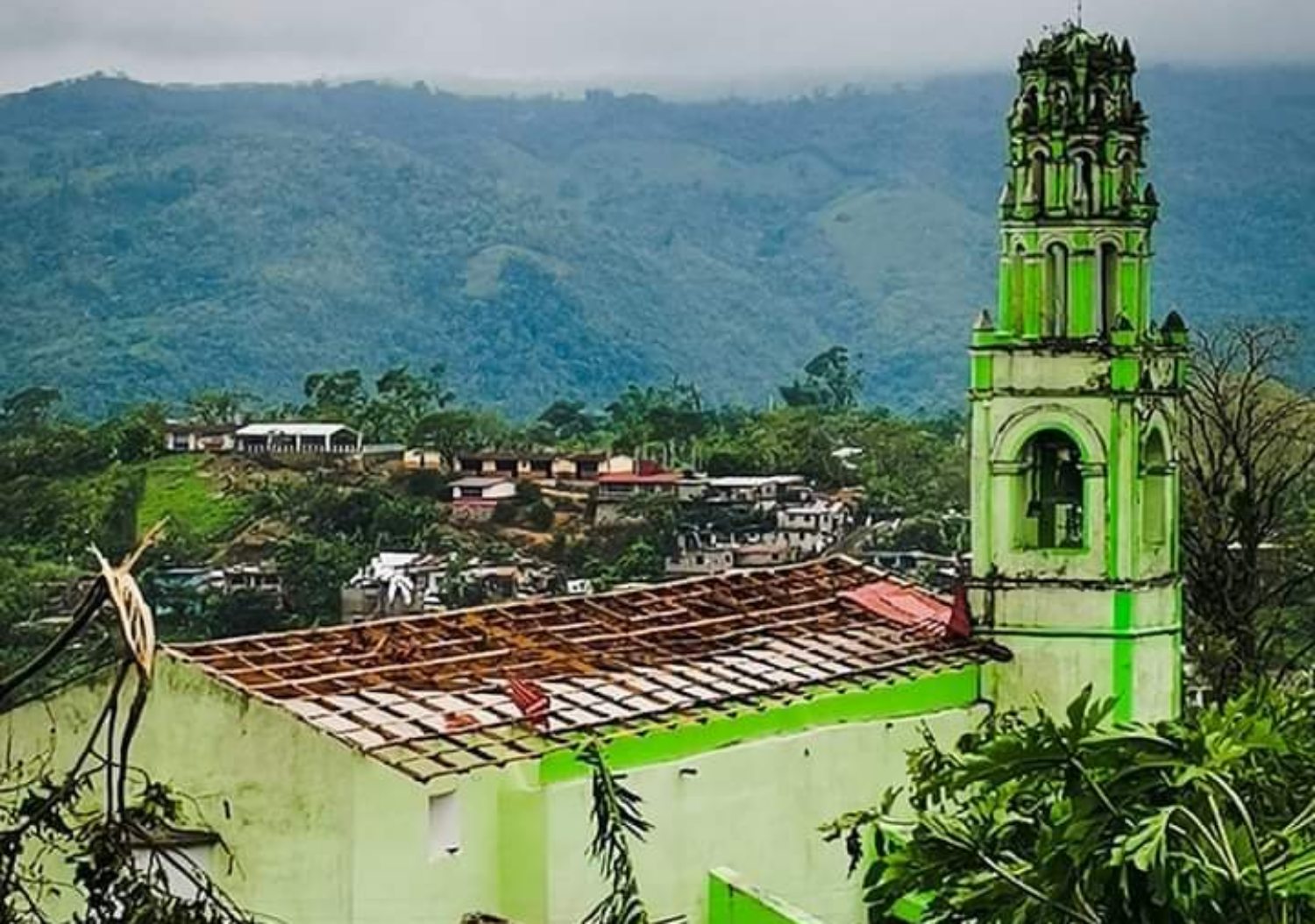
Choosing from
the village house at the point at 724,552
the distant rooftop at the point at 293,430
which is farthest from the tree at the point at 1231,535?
the distant rooftop at the point at 293,430

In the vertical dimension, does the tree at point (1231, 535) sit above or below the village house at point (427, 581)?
above

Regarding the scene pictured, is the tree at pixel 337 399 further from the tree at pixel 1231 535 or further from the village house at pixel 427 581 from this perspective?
the tree at pixel 1231 535

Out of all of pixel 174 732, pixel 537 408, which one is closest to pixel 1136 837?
pixel 174 732

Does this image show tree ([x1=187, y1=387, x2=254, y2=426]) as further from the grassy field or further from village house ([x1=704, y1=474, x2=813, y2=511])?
village house ([x1=704, y1=474, x2=813, y2=511])

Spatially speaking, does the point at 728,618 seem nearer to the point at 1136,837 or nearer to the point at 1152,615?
the point at 1152,615

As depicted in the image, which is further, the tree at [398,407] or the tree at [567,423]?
the tree at [567,423]

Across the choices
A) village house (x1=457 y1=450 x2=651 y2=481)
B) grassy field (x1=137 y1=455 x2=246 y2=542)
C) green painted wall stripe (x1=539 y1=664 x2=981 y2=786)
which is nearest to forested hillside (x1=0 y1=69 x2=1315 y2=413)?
village house (x1=457 y1=450 x2=651 y2=481)

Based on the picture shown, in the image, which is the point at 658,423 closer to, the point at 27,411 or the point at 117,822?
the point at 27,411
